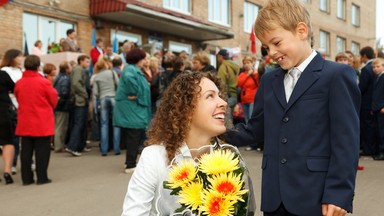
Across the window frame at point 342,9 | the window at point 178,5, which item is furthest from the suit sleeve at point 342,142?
the window frame at point 342,9

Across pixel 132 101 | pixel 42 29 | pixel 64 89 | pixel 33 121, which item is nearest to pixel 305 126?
pixel 33 121

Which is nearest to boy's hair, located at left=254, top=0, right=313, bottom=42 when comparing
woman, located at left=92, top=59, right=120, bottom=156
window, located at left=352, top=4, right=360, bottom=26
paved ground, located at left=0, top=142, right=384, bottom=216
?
paved ground, located at left=0, top=142, right=384, bottom=216

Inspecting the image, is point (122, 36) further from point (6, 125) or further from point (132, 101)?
point (6, 125)

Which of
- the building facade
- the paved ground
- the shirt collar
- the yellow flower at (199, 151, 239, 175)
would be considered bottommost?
the paved ground

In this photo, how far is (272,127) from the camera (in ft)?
8.49

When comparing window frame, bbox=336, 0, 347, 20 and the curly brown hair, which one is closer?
the curly brown hair

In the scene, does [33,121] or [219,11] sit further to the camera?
[219,11]

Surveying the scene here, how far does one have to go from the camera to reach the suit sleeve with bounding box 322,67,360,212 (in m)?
2.26

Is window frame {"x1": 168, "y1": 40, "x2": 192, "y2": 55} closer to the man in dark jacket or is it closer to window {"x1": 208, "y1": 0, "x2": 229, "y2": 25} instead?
window {"x1": 208, "y1": 0, "x2": 229, "y2": 25}

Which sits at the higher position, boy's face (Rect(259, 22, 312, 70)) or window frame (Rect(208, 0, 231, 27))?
window frame (Rect(208, 0, 231, 27))

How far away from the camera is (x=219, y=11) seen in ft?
75.3

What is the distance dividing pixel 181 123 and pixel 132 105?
4.87 m

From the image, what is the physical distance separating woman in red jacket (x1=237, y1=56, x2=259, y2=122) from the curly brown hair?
21.6 ft

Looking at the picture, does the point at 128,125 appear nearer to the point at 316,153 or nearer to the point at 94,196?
the point at 94,196
